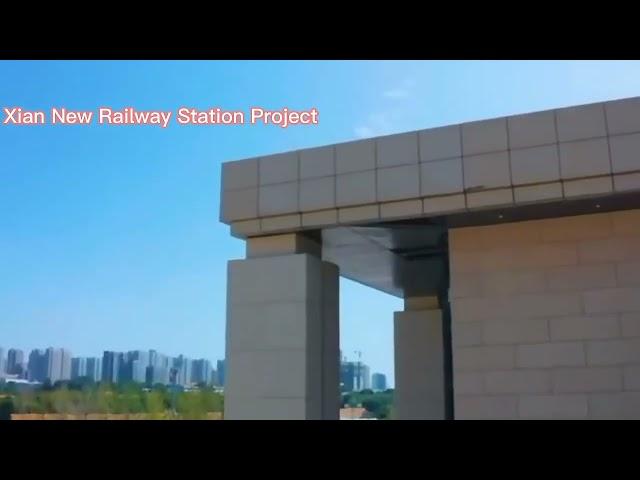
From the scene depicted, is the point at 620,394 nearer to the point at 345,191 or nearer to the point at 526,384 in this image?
the point at 526,384

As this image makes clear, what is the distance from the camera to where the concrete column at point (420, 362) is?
54.7ft

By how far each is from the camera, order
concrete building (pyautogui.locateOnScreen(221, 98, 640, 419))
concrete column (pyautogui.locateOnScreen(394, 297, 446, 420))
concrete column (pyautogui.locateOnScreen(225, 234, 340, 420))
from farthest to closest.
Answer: concrete column (pyautogui.locateOnScreen(394, 297, 446, 420)) < concrete column (pyautogui.locateOnScreen(225, 234, 340, 420)) < concrete building (pyautogui.locateOnScreen(221, 98, 640, 419))

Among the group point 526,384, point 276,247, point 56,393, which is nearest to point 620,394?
point 526,384

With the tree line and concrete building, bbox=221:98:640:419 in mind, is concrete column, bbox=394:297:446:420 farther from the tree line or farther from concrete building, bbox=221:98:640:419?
concrete building, bbox=221:98:640:419

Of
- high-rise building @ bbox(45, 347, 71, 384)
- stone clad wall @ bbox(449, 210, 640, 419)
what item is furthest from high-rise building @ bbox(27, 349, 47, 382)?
stone clad wall @ bbox(449, 210, 640, 419)

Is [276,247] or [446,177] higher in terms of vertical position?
[446,177]

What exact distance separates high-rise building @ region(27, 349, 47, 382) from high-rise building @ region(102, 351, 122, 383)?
1487 mm

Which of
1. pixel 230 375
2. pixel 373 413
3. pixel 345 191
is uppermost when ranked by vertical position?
pixel 345 191

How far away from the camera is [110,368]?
1736 centimetres

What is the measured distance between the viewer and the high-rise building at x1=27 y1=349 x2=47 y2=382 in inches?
619

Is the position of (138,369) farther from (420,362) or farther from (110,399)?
(420,362)
